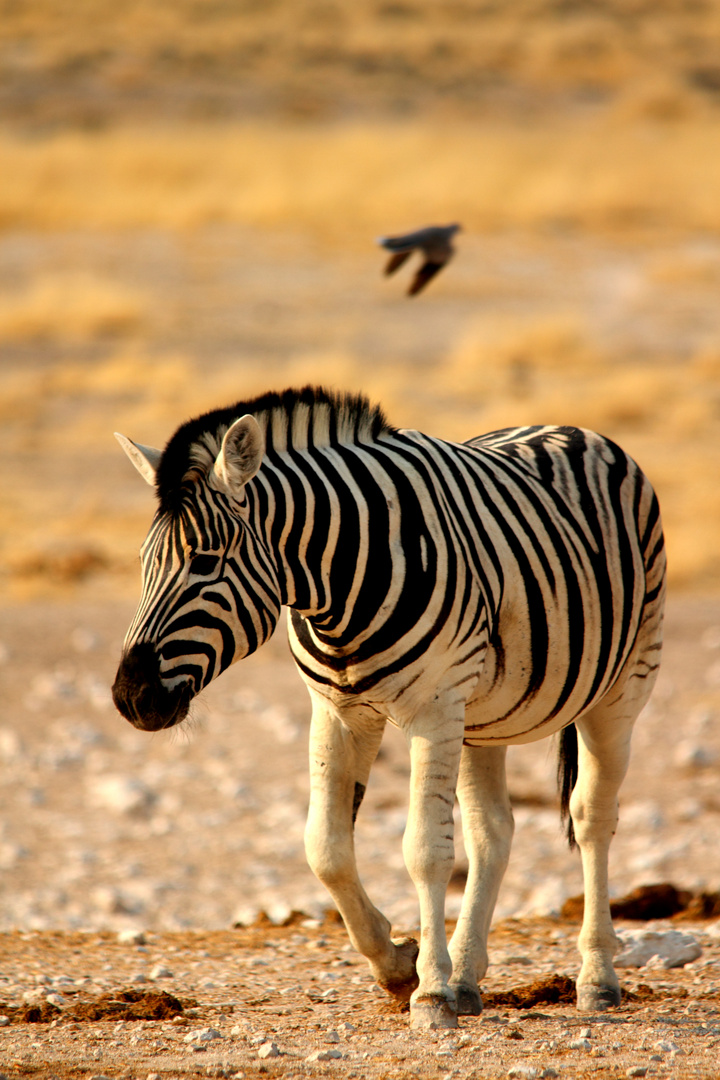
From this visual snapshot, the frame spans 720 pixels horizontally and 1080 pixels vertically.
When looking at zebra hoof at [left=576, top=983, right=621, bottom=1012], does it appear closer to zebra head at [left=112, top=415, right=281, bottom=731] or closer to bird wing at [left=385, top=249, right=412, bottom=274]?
zebra head at [left=112, top=415, right=281, bottom=731]

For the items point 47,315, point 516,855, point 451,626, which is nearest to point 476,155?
point 47,315

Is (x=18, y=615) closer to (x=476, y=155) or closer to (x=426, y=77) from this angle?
(x=476, y=155)

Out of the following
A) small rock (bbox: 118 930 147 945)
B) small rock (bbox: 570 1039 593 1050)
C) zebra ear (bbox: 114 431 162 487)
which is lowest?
small rock (bbox: 570 1039 593 1050)

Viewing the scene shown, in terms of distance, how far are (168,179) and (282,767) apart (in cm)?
2486

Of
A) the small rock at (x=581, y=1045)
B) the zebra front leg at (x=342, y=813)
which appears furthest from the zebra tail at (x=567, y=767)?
the small rock at (x=581, y=1045)

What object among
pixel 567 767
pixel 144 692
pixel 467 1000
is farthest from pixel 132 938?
pixel 144 692

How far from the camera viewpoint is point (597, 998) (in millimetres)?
4598

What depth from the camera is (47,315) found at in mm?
20281

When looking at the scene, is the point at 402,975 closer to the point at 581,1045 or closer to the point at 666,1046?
the point at 581,1045

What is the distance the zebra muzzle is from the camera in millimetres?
3617

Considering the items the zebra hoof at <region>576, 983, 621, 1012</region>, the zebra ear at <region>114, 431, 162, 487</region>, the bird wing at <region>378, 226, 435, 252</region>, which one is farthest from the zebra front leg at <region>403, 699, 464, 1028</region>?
the bird wing at <region>378, 226, 435, 252</region>

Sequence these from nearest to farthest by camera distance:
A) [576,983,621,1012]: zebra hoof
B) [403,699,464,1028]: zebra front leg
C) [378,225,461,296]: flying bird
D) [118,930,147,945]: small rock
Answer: [403,699,464,1028]: zebra front leg < [576,983,621,1012]: zebra hoof < [118,930,147,945]: small rock < [378,225,461,296]: flying bird

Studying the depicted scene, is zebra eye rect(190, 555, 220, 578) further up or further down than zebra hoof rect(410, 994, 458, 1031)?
further up

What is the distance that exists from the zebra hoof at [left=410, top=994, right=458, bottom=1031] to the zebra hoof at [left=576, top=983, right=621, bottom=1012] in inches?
28.3
